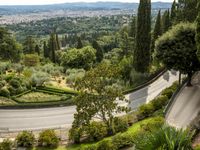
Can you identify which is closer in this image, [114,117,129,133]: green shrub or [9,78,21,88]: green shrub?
[114,117,129,133]: green shrub

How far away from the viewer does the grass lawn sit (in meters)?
47.2

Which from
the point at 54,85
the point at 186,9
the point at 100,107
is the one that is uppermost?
the point at 186,9

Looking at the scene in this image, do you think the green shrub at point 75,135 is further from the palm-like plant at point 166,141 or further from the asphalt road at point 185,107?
the palm-like plant at point 166,141

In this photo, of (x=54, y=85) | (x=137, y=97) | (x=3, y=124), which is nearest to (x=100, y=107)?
(x=3, y=124)

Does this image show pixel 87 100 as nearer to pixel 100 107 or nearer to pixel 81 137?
pixel 100 107

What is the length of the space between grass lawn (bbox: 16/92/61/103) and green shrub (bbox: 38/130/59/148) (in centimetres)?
1836

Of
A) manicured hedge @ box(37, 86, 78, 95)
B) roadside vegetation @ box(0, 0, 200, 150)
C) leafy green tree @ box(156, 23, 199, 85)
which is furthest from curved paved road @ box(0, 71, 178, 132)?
leafy green tree @ box(156, 23, 199, 85)

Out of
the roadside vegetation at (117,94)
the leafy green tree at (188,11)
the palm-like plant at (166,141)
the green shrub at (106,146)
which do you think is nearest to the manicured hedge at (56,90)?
the roadside vegetation at (117,94)

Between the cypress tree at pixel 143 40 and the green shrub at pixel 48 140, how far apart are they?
1002 inches

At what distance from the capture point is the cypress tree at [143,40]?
167ft

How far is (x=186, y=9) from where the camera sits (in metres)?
50.8

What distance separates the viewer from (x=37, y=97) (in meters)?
48.3

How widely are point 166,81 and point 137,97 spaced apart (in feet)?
23.9

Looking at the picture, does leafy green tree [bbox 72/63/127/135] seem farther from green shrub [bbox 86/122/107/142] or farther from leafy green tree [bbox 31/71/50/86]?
leafy green tree [bbox 31/71/50/86]
